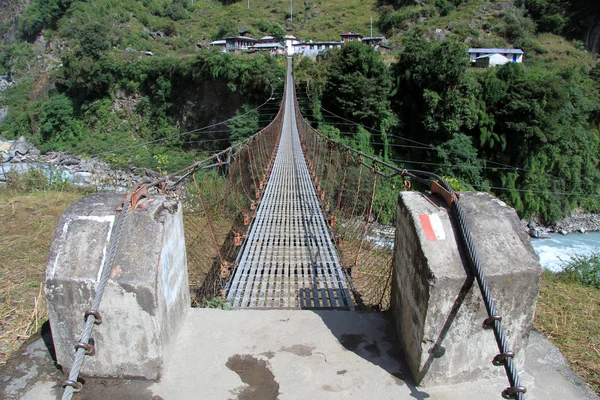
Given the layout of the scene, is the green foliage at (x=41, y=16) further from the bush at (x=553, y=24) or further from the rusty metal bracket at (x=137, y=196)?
the rusty metal bracket at (x=137, y=196)

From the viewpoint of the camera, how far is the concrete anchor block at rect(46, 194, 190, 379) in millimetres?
1061

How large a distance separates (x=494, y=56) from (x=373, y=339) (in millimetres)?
20956

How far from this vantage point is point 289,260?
8.86ft

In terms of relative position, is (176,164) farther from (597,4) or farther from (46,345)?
(597,4)

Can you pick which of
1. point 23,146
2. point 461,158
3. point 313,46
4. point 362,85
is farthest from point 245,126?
point 313,46

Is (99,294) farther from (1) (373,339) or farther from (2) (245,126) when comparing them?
(2) (245,126)

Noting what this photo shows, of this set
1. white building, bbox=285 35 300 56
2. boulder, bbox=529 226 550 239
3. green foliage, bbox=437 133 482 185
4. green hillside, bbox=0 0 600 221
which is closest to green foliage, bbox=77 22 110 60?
green hillside, bbox=0 0 600 221

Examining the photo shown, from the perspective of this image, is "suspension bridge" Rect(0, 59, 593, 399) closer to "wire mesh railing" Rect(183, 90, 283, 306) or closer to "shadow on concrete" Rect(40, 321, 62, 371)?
"shadow on concrete" Rect(40, 321, 62, 371)

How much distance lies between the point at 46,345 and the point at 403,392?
3.57 feet

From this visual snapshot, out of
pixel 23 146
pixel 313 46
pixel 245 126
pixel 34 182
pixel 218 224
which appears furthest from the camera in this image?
pixel 313 46

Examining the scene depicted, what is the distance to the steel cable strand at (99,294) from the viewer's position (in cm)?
83

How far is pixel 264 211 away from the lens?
Result: 3896 mm

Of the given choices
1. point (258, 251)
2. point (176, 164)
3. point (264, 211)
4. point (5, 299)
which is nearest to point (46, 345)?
point (5, 299)

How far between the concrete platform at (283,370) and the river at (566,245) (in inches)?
462
